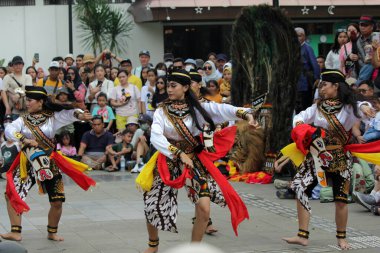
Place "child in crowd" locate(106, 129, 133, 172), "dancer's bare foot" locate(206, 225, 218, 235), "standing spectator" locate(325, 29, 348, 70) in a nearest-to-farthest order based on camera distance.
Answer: "dancer's bare foot" locate(206, 225, 218, 235), "standing spectator" locate(325, 29, 348, 70), "child in crowd" locate(106, 129, 133, 172)

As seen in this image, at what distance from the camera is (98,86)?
15914mm

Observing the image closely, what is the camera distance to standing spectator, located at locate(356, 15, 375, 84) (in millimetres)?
11992

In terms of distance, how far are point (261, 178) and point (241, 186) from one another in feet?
1.48

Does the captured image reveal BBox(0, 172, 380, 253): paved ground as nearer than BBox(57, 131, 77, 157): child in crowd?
Yes

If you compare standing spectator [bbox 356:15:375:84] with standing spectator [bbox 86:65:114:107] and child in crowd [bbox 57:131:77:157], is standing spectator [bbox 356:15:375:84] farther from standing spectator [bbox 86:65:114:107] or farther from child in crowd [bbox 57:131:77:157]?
child in crowd [bbox 57:131:77:157]

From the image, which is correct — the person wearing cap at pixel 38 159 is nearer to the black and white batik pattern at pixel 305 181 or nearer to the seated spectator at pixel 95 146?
the black and white batik pattern at pixel 305 181

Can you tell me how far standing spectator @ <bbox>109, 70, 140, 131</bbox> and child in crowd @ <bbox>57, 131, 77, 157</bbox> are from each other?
107cm

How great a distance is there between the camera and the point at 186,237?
866 centimetres

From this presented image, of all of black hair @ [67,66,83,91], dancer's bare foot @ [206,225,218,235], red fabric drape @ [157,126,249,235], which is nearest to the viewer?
red fabric drape @ [157,126,249,235]

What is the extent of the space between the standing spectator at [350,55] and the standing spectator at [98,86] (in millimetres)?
5037

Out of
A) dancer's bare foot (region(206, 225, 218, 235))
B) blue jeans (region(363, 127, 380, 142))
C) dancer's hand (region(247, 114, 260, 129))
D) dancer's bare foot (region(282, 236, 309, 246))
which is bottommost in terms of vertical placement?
dancer's bare foot (region(206, 225, 218, 235))

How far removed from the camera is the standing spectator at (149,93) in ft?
50.1

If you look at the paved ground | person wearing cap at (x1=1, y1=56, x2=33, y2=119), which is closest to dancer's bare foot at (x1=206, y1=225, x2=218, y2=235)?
the paved ground

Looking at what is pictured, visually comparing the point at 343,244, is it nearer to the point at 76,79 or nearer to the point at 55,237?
the point at 55,237
